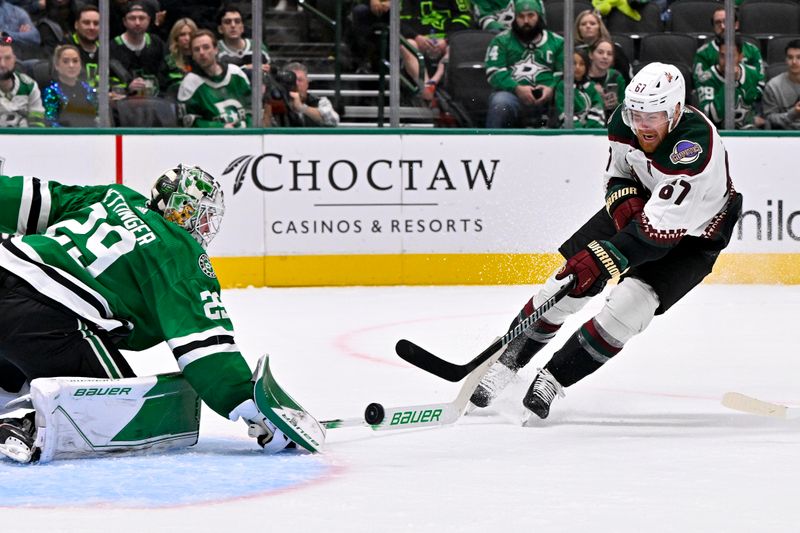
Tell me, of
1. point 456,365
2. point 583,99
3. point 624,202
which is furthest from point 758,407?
point 583,99

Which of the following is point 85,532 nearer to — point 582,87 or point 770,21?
point 582,87

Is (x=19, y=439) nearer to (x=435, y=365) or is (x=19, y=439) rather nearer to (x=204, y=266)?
(x=204, y=266)

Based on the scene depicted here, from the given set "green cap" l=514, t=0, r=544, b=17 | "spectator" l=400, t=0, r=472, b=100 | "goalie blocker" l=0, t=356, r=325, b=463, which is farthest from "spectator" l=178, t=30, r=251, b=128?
"goalie blocker" l=0, t=356, r=325, b=463

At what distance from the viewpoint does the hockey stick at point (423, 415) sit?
3.31 metres

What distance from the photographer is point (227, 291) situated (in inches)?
278

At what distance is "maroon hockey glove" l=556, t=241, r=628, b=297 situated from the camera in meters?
3.50

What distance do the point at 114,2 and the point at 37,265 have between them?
4387 mm

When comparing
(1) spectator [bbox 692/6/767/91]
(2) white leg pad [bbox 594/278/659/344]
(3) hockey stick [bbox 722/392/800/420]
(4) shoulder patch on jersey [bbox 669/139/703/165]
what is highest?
(1) spectator [bbox 692/6/767/91]

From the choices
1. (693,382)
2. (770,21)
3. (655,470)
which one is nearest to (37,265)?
(655,470)

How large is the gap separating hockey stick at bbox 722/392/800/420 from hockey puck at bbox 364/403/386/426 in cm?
99

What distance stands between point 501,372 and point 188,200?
4.04 feet

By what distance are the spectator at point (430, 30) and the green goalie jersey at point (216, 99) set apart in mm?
892

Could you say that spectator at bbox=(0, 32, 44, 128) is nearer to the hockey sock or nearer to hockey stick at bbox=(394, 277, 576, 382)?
hockey stick at bbox=(394, 277, 576, 382)

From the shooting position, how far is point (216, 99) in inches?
287
